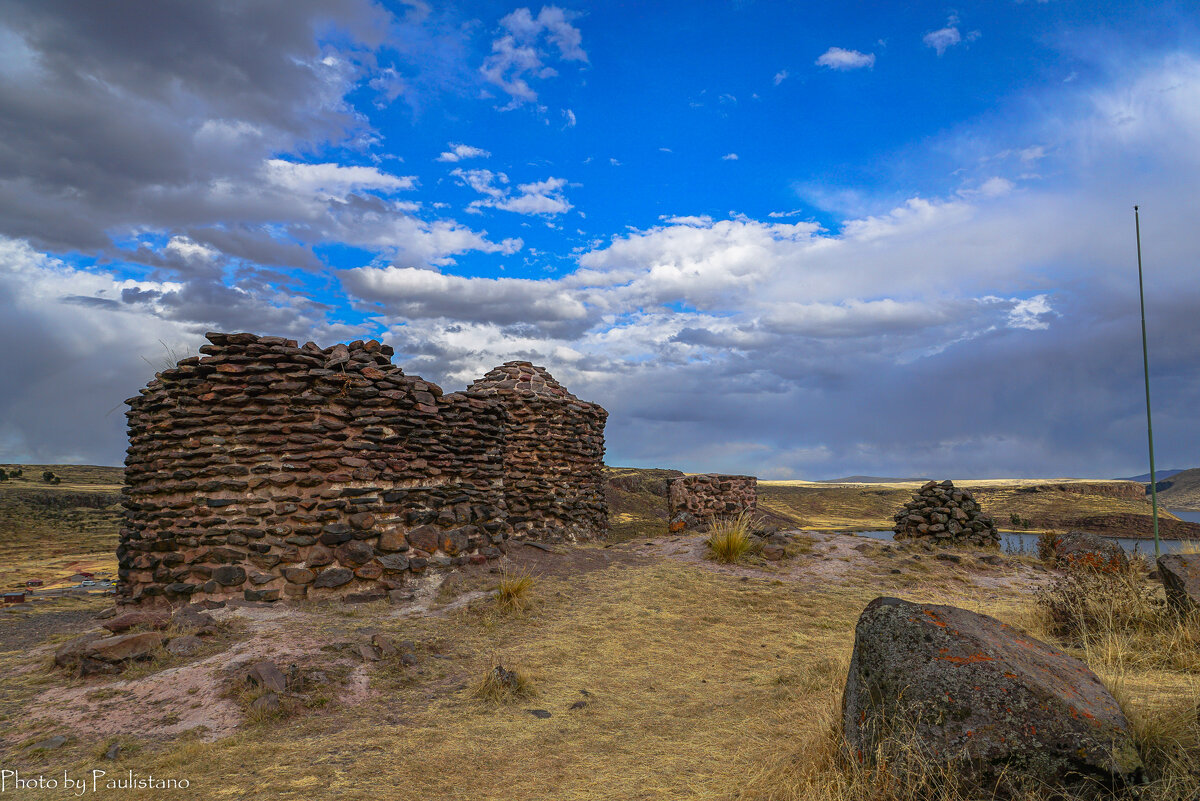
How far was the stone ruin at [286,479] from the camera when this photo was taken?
827cm

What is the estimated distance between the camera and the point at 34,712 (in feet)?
17.0

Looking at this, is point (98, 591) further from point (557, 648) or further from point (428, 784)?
point (428, 784)

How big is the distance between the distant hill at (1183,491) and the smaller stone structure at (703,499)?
233 feet

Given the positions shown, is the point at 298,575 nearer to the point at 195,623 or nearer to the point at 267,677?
the point at 195,623

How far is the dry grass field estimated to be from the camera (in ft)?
13.2

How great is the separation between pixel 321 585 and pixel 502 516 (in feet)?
10.9

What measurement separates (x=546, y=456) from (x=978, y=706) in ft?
38.9

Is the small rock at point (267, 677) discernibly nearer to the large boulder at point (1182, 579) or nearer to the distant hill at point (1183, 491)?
the large boulder at point (1182, 579)

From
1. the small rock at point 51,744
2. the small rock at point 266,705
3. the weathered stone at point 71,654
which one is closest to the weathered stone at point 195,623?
the weathered stone at point 71,654

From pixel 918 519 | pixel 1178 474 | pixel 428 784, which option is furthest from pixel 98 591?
pixel 1178 474

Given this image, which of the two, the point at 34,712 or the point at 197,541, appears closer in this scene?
the point at 34,712

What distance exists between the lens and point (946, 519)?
16359 mm

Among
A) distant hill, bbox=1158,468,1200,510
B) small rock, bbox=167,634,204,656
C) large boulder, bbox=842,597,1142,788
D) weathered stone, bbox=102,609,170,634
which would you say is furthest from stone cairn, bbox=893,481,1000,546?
distant hill, bbox=1158,468,1200,510

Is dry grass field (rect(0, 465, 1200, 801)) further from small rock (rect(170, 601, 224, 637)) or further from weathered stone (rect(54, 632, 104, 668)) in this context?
small rock (rect(170, 601, 224, 637))
